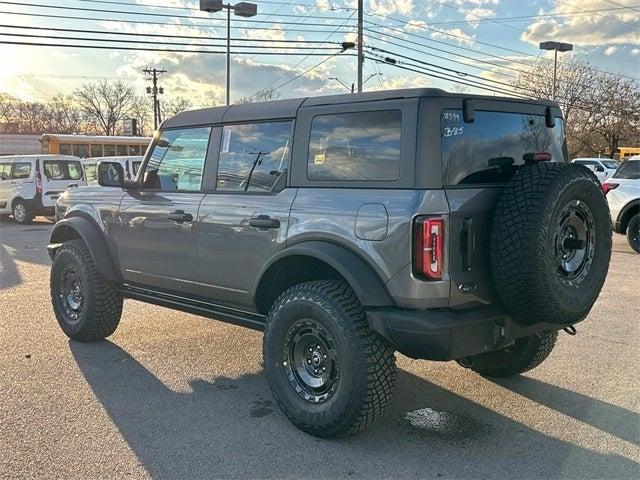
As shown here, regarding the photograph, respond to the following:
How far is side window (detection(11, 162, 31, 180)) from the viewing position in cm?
1697

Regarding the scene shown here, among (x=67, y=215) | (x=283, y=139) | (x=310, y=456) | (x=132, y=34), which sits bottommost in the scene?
(x=310, y=456)

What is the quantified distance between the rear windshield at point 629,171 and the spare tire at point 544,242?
9.10 metres

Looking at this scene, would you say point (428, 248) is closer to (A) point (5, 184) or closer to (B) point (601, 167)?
(A) point (5, 184)

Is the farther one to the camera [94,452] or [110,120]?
[110,120]

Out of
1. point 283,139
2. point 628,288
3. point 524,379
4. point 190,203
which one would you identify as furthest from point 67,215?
point 628,288

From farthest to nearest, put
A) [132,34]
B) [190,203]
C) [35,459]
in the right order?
[132,34] < [190,203] < [35,459]

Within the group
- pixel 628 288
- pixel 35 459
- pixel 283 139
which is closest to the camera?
pixel 35 459

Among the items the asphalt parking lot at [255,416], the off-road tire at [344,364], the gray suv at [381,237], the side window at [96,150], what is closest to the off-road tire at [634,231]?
the asphalt parking lot at [255,416]

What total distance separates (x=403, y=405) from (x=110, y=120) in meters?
84.3

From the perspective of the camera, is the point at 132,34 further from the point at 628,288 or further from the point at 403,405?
the point at 403,405

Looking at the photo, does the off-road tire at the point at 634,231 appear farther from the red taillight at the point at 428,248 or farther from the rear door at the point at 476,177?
the red taillight at the point at 428,248

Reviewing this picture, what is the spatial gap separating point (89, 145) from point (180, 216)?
72.2ft

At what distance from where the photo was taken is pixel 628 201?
1137cm

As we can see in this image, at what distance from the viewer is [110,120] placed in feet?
268
